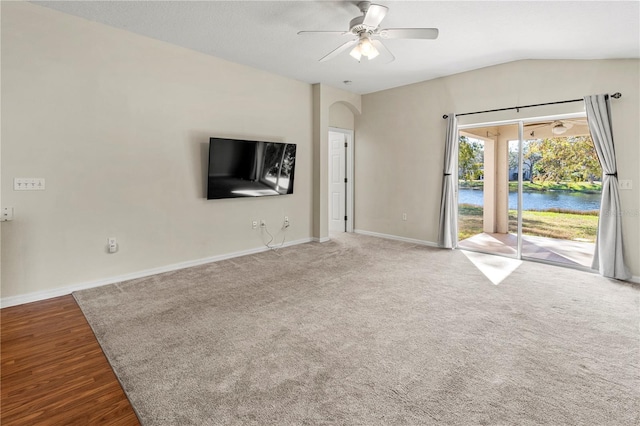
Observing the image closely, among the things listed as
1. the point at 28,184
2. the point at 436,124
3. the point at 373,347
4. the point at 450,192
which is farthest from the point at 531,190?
the point at 28,184

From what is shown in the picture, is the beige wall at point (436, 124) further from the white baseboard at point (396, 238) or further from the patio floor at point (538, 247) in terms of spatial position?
the patio floor at point (538, 247)

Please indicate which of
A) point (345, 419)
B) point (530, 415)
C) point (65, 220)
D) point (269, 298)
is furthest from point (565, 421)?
point (65, 220)

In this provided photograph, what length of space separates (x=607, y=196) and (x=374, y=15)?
3.60 metres

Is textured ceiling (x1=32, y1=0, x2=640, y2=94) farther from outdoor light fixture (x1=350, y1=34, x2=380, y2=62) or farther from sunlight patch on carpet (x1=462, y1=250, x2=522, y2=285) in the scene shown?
sunlight patch on carpet (x1=462, y1=250, x2=522, y2=285)

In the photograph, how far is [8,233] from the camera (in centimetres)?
312

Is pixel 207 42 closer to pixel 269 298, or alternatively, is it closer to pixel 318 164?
pixel 318 164

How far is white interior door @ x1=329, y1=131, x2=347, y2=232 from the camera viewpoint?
7.13 m

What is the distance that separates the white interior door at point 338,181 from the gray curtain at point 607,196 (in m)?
4.18

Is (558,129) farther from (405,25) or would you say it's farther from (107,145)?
(107,145)

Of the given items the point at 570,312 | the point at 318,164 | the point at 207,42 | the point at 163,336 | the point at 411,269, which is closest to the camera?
the point at 163,336

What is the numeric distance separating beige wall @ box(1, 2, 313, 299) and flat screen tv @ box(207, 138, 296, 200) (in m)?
0.22

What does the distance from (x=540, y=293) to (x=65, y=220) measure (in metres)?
5.09

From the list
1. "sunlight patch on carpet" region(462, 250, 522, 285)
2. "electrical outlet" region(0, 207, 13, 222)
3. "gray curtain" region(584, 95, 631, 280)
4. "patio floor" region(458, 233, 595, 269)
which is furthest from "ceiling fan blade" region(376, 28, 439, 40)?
"electrical outlet" region(0, 207, 13, 222)

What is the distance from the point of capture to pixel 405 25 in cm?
343
